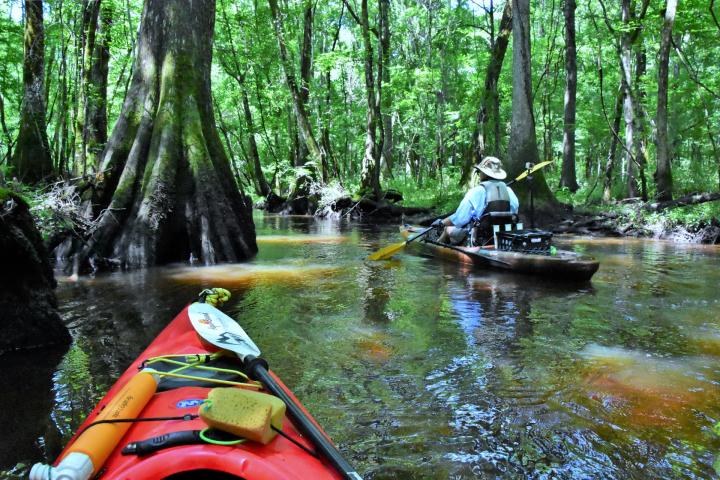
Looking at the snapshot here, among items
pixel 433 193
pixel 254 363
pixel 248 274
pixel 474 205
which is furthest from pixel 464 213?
pixel 433 193

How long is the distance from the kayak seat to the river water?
0.80 metres

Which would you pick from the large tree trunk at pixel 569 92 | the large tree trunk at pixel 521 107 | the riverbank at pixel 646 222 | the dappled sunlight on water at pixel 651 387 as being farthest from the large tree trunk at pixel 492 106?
the dappled sunlight on water at pixel 651 387

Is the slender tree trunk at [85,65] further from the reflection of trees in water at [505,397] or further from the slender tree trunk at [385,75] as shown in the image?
the reflection of trees in water at [505,397]

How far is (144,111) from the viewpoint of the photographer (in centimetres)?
925

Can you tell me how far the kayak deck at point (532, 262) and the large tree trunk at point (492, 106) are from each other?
31.3 feet

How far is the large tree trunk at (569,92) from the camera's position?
1795 centimetres

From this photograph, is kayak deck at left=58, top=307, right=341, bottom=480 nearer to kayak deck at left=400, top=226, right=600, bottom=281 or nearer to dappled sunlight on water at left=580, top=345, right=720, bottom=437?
dappled sunlight on water at left=580, top=345, right=720, bottom=437

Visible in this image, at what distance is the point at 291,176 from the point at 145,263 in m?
16.0

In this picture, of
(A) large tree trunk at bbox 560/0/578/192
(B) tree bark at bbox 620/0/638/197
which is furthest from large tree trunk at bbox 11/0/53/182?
(A) large tree trunk at bbox 560/0/578/192

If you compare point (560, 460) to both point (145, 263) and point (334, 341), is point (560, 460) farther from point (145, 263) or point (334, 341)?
point (145, 263)

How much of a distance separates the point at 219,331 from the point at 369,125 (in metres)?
16.6

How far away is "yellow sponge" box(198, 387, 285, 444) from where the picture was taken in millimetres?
1640

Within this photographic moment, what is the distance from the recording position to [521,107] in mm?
14188

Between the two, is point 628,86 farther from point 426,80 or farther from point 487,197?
point 487,197
